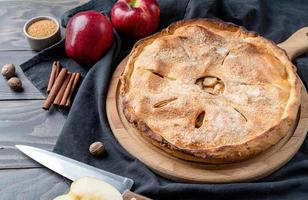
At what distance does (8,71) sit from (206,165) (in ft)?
2.40

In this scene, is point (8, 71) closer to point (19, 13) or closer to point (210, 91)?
point (19, 13)

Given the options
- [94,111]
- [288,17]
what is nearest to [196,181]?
[94,111]

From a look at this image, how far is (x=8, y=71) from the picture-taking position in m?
1.66

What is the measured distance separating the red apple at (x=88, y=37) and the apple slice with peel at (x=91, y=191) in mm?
550

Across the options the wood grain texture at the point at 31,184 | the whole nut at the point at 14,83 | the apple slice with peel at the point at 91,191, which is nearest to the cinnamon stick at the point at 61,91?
the whole nut at the point at 14,83

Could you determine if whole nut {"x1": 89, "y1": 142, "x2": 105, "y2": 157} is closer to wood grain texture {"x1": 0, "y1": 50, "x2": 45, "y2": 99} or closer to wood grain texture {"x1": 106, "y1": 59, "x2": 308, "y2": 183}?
wood grain texture {"x1": 106, "y1": 59, "x2": 308, "y2": 183}

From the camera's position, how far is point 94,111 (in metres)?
1.55

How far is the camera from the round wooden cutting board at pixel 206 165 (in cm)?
135

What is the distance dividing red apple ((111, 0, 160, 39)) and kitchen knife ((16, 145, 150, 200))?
1.83 ft

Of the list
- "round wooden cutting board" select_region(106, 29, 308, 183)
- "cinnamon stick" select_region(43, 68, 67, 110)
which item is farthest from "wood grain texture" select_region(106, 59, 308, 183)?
"cinnamon stick" select_region(43, 68, 67, 110)

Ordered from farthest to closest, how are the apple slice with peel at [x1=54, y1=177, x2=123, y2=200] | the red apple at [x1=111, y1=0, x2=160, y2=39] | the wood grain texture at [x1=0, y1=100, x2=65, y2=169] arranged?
the red apple at [x1=111, y1=0, x2=160, y2=39], the wood grain texture at [x1=0, y1=100, x2=65, y2=169], the apple slice with peel at [x1=54, y1=177, x2=123, y2=200]

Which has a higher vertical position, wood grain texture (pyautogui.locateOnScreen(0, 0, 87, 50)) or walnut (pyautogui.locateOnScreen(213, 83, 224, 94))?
walnut (pyautogui.locateOnScreen(213, 83, 224, 94))

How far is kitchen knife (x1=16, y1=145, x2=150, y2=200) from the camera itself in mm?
1334

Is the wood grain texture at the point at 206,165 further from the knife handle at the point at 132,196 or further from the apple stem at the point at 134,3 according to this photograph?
the apple stem at the point at 134,3
